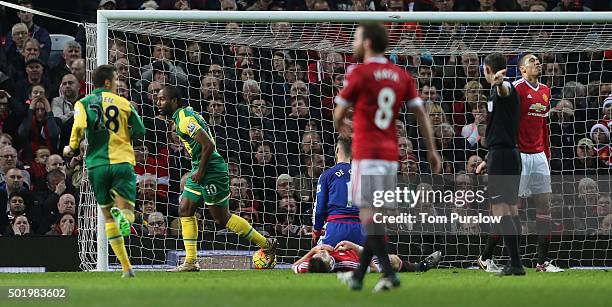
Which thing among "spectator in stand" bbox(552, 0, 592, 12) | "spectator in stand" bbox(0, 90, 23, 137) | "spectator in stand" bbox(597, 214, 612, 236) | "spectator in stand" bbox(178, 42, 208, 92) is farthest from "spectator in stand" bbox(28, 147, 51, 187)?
"spectator in stand" bbox(552, 0, 592, 12)

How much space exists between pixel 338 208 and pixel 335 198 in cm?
10

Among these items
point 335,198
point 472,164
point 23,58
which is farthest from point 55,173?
point 472,164

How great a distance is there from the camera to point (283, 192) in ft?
43.0

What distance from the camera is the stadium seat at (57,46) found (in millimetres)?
14242

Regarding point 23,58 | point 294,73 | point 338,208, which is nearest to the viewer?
point 338,208

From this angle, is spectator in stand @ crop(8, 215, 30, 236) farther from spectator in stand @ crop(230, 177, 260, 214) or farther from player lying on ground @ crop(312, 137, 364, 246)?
player lying on ground @ crop(312, 137, 364, 246)

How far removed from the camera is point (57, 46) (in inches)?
575

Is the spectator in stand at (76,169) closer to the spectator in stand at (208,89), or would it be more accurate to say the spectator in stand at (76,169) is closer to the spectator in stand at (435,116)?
the spectator in stand at (208,89)

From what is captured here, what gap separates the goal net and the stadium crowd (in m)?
0.02

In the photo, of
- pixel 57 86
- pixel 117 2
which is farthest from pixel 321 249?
pixel 117 2

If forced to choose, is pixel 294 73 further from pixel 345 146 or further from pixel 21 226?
pixel 21 226

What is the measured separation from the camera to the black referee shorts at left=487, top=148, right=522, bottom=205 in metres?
9.65

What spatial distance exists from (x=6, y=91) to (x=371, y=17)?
486cm

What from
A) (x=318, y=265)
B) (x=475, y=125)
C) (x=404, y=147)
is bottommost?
(x=318, y=265)
